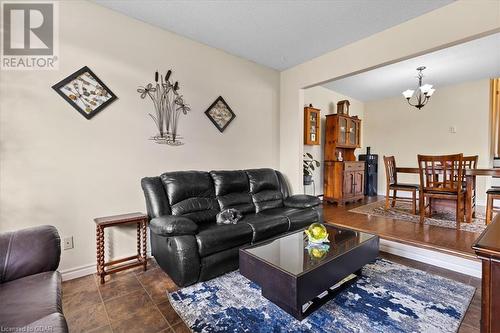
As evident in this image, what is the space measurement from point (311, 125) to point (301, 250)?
333 cm

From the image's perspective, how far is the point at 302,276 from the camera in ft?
4.57

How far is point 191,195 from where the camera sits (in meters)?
2.59

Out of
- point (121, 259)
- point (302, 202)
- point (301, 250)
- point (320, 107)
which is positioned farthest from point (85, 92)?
point (320, 107)

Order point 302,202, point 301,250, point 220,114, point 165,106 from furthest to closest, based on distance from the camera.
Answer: point 220,114 → point 302,202 → point 165,106 → point 301,250

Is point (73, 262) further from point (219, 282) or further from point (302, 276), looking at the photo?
point (302, 276)

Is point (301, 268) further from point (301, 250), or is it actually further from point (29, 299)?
point (29, 299)

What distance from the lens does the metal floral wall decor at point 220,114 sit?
3135 millimetres

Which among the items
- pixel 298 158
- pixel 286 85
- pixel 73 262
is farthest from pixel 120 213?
pixel 286 85

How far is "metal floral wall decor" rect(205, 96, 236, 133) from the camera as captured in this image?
10.3ft

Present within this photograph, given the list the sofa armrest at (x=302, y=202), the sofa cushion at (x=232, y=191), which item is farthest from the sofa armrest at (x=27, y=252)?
the sofa armrest at (x=302, y=202)

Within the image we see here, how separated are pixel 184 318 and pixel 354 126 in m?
5.19

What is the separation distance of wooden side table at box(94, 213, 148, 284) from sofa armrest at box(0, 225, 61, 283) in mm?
679

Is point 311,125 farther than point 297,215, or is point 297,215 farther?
point 311,125

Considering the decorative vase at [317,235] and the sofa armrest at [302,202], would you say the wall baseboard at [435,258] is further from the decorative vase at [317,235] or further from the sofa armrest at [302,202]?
the decorative vase at [317,235]
